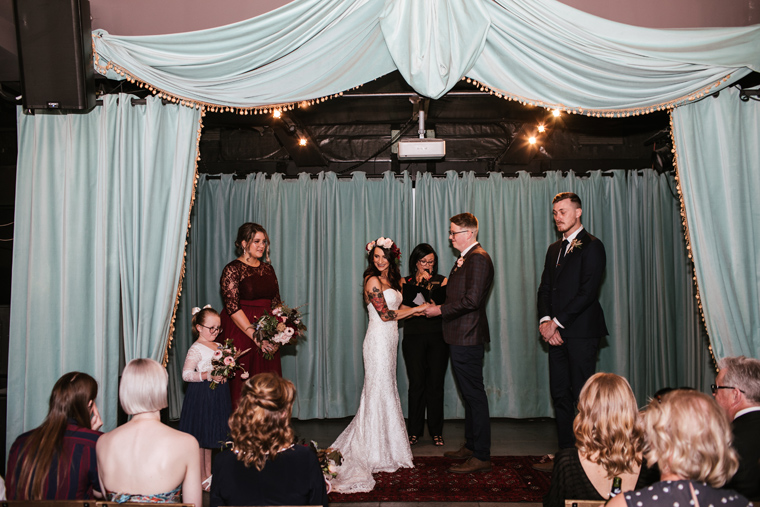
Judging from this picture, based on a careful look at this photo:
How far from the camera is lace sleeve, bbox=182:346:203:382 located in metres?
4.09

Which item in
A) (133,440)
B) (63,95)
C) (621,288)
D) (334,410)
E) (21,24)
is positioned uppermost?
(21,24)

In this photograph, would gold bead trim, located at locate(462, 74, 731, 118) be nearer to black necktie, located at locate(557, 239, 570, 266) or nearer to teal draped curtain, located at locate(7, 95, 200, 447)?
black necktie, located at locate(557, 239, 570, 266)

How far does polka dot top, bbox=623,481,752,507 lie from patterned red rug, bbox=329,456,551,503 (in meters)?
2.34

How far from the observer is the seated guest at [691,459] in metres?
1.74

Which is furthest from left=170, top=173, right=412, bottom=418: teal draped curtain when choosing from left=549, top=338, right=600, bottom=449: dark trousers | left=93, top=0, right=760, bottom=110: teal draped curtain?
left=93, top=0, right=760, bottom=110: teal draped curtain

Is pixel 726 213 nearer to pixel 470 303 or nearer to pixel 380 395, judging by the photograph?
pixel 470 303

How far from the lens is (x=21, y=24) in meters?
3.10

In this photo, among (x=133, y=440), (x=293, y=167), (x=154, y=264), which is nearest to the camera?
(x=133, y=440)

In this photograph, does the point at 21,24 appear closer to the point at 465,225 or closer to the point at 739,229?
the point at 465,225

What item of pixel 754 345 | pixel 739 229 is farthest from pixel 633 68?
pixel 754 345

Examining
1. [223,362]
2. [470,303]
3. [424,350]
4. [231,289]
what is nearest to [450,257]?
[424,350]

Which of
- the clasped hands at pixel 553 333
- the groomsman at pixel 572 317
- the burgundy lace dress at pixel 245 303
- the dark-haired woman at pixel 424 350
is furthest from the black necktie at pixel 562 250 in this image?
the burgundy lace dress at pixel 245 303

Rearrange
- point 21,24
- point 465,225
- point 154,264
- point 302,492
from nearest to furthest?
point 302,492 → point 21,24 → point 154,264 → point 465,225

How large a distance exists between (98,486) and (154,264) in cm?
127
